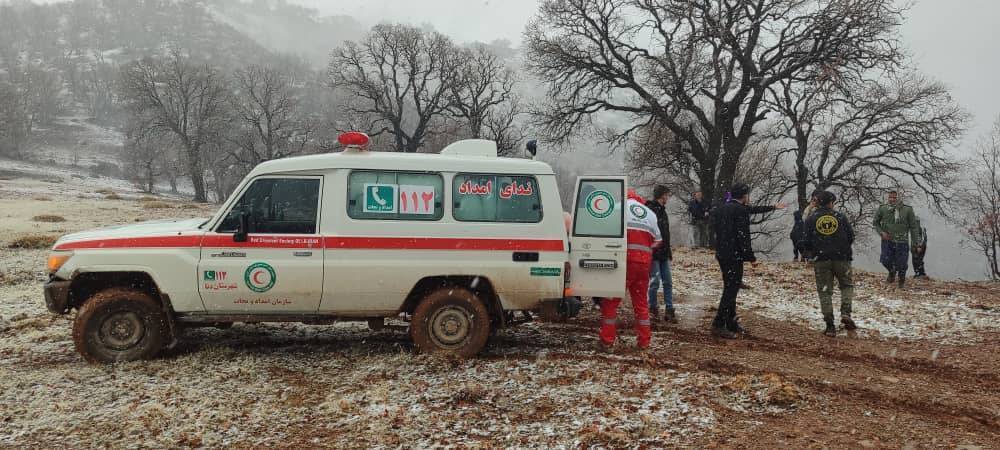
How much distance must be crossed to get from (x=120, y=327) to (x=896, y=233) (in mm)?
13655

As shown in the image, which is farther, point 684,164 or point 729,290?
point 684,164

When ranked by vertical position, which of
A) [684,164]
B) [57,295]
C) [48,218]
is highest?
[684,164]

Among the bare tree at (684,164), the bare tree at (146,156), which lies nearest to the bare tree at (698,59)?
the bare tree at (684,164)

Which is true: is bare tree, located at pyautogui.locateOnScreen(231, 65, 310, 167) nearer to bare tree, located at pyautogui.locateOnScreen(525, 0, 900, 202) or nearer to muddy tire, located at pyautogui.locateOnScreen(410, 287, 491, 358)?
bare tree, located at pyautogui.locateOnScreen(525, 0, 900, 202)

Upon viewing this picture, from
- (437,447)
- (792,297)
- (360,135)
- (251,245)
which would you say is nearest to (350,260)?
(251,245)

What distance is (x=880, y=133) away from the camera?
25.4 m

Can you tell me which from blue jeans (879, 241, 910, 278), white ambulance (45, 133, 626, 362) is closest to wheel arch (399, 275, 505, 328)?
white ambulance (45, 133, 626, 362)

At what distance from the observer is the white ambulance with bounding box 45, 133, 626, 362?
19.2ft

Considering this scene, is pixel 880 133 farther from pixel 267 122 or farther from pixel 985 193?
pixel 267 122

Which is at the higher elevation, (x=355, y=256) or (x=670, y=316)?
(x=355, y=256)

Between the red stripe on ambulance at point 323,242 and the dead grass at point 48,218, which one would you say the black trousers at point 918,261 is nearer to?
the red stripe on ambulance at point 323,242

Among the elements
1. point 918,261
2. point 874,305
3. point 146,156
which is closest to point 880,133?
point 918,261

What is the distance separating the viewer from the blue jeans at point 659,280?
27.9ft

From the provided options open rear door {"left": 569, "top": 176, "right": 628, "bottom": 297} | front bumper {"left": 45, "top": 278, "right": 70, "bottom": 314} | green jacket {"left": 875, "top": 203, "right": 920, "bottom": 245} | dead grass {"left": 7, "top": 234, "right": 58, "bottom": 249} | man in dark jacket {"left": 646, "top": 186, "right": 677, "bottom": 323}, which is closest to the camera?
front bumper {"left": 45, "top": 278, "right": 70, "bottom": 314}
